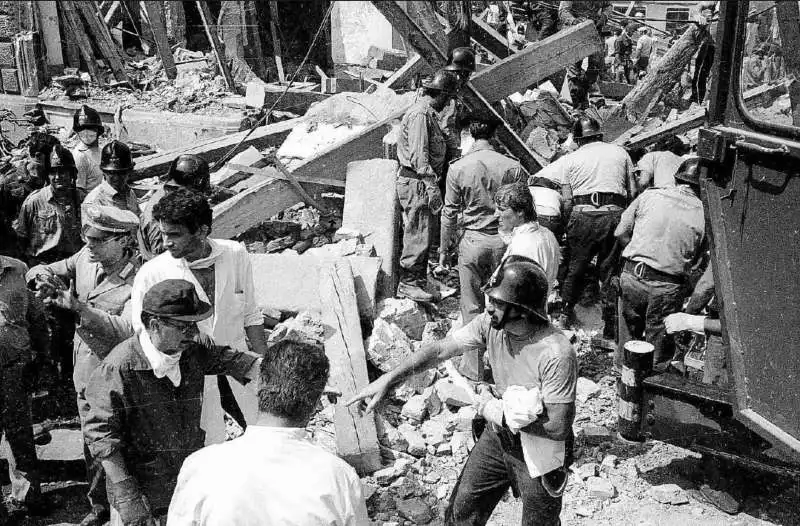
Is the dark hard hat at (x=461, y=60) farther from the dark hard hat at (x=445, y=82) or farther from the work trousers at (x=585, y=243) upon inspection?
the work trousers at (x=585, y=243)

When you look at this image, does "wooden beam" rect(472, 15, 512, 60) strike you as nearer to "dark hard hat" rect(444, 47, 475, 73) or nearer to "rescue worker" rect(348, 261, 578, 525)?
"dark hard hat" rect(444, 47, 475, 73)

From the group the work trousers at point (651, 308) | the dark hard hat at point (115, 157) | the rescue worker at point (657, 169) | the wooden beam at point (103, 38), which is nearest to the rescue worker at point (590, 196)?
the rescue worker at point (657, 169)

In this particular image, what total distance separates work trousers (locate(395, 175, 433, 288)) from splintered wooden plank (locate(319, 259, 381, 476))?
2.56 feet

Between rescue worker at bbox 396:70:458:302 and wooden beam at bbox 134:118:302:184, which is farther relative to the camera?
wooden beam at bbox 134:118:302:184

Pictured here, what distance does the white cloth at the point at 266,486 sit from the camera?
2.00 meters

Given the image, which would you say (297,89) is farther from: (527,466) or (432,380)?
(527,466)

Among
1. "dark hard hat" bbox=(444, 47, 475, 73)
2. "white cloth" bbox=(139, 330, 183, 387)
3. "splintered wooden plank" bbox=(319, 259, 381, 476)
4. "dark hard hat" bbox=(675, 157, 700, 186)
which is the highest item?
"dark hard hat" bbox=(444, 47, 475, 73)

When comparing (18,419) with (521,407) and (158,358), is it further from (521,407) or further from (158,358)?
(521,407)

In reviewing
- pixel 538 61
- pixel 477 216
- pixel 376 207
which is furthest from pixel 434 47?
pixel 477 216

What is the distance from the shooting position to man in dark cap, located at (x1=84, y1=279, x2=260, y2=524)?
9.20 ft

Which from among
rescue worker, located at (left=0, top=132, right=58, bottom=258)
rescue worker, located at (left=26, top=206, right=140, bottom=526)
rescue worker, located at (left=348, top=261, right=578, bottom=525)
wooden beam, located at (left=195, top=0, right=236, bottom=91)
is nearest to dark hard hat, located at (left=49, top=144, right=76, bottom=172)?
rescue worker, located at (left=0, top=132, right=58, bottom=258)

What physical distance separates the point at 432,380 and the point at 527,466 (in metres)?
2.49

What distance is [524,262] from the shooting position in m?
3.05

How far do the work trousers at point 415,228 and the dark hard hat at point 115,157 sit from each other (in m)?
2.45
